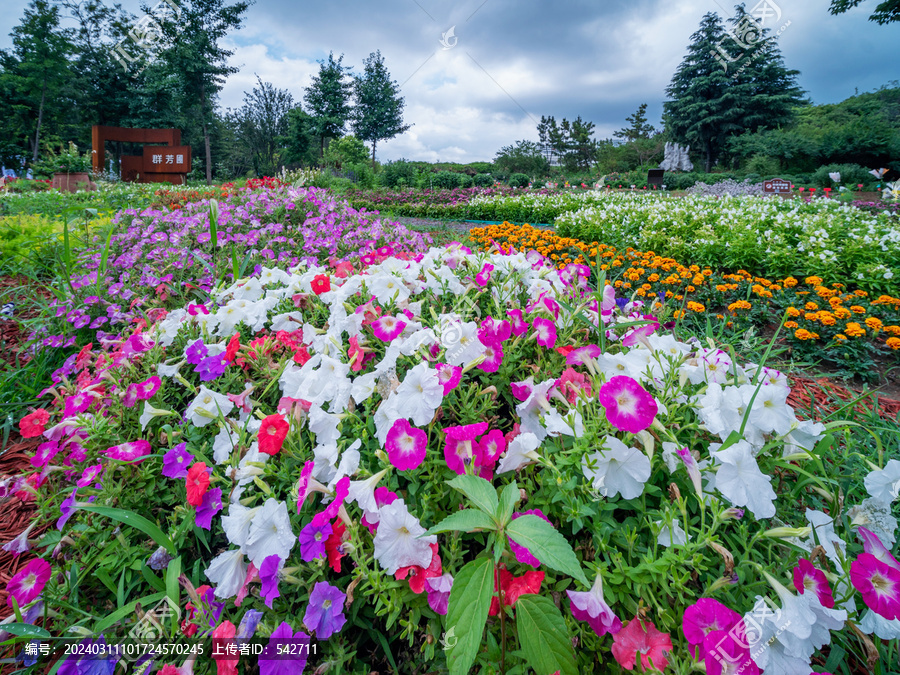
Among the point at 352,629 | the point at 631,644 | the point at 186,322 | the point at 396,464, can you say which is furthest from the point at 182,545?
the point at 631,644

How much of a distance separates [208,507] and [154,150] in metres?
26.0

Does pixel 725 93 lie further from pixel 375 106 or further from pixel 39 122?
pixel 39 122

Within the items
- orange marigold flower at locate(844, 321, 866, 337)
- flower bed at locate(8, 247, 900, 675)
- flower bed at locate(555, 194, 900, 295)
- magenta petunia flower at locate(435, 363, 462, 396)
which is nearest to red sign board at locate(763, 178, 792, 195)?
flower bed at locate(555, 194, 900, 295)

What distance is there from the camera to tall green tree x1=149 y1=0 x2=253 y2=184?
2616cm

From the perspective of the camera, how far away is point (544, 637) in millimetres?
720

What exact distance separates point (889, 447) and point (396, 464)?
2.11 m

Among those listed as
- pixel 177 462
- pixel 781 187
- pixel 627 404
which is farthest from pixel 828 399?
pixel 781 187

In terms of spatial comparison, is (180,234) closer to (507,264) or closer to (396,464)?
(507,264)

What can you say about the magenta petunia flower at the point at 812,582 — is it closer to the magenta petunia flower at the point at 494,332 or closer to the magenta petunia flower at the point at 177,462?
the magenta petunia flower at the point at 494,332

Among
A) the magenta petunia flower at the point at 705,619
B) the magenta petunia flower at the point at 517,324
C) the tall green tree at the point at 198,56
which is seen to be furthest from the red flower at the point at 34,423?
the tall green tree at the point at 198,56

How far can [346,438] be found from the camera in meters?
1.08

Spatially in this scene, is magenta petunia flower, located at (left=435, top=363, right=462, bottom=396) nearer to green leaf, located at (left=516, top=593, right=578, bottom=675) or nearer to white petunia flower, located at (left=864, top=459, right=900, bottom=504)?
green leaf, located at (left=516, top=593, right=578, bottom=675)

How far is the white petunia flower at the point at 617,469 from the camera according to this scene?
0.84m

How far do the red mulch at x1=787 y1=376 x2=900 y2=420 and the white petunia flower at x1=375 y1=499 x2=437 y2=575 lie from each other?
2.05 metres
